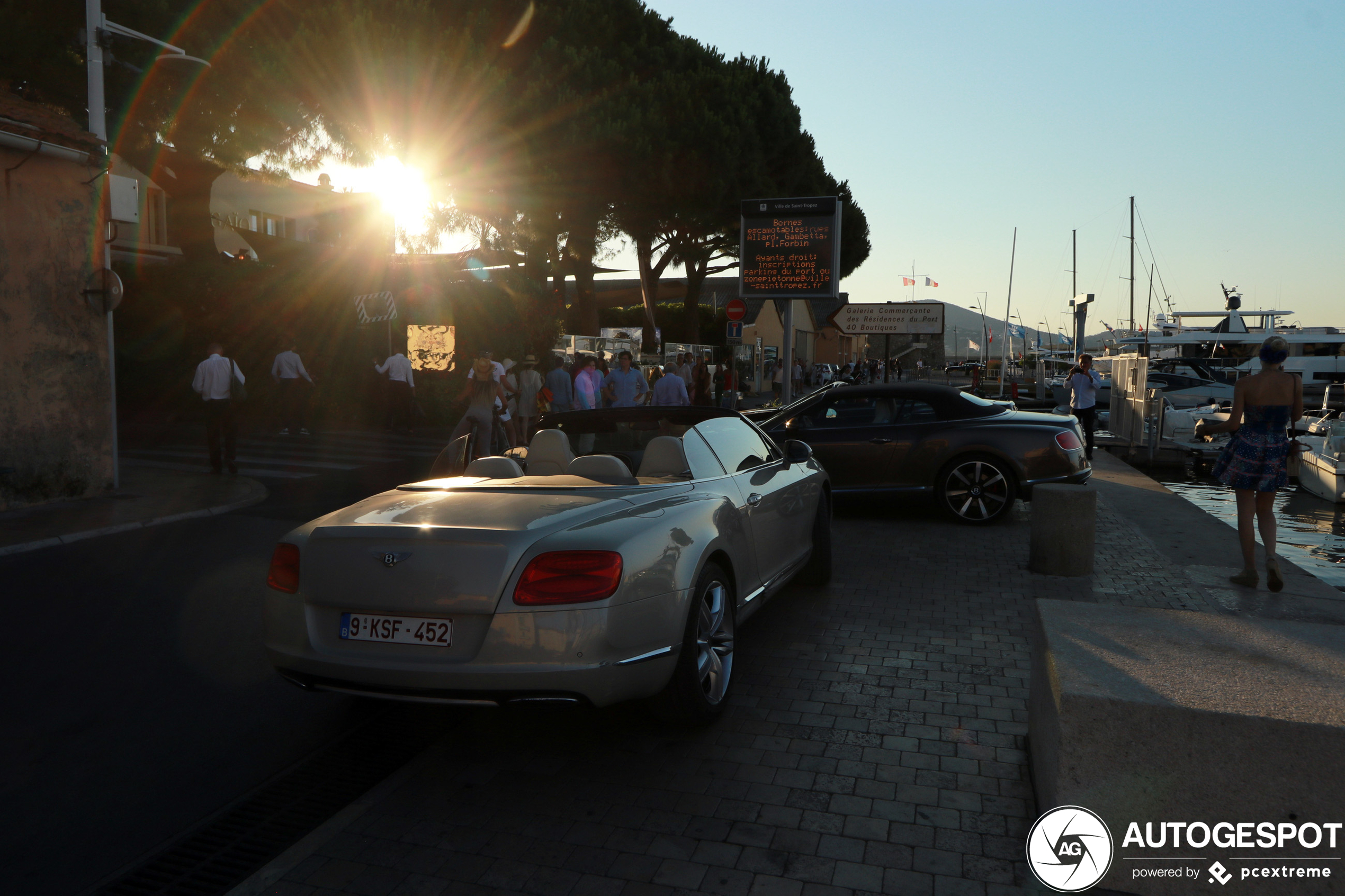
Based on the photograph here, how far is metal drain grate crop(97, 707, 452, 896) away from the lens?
9.66 feet

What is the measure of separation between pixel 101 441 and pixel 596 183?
593 inches

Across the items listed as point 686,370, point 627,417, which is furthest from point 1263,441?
point 686,370

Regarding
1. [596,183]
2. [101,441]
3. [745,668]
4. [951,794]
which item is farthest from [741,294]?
[951,794]

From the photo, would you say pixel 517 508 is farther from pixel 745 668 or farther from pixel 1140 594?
pixel 1140 594

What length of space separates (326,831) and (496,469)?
Result: 1.84 metres

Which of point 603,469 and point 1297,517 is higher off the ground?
point 603,469

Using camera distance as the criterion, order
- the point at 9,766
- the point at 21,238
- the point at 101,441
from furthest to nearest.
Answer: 1. the point at 101,441
2. the point at 21,238
3. the point at 9,766

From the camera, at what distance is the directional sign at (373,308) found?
21688 millimetres

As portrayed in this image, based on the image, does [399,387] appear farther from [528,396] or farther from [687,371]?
[687,371]

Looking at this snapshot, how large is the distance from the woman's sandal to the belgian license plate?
19.2 feet

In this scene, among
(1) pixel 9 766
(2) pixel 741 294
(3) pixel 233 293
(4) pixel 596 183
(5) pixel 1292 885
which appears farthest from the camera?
(4) pixel 596 183

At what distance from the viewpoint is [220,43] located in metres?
19.9

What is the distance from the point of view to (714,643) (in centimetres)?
409

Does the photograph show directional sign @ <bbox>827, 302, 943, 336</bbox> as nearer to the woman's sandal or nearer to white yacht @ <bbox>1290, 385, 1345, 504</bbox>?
white yacht @ <bbox>1290, 385, 1345, 504</bbox>
